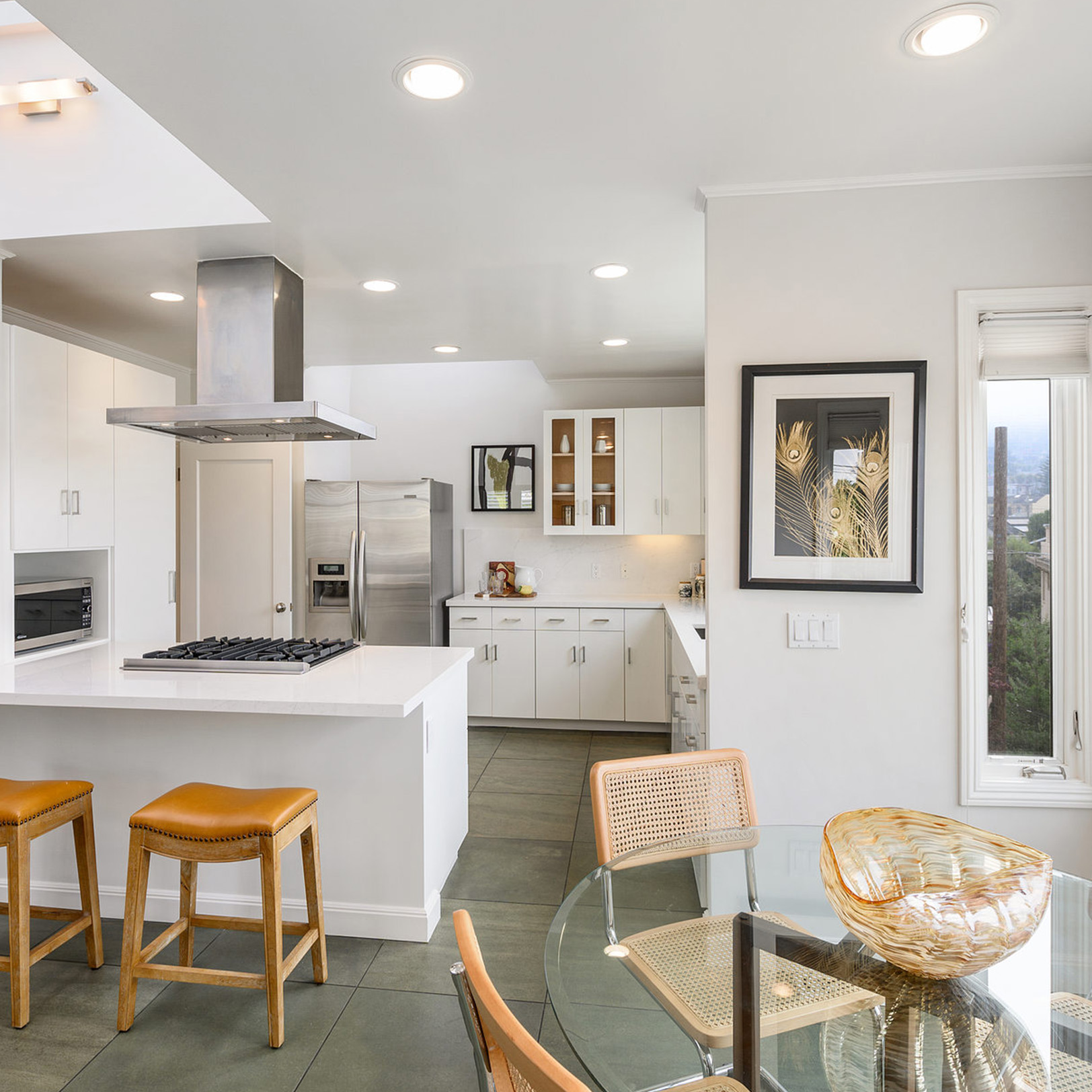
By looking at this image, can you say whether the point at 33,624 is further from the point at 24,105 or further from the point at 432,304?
the point at 432,304

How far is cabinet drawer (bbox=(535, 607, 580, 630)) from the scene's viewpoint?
16.7 feet

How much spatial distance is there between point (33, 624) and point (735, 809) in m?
2.77

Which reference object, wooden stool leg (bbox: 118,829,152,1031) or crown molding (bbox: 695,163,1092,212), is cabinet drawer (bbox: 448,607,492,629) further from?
crown molding (bbox: 695,163,1092,212)

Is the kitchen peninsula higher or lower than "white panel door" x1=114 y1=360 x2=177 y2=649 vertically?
lower

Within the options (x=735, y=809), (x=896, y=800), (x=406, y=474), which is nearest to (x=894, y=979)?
(x=735, y=809)

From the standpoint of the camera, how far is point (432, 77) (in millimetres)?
1735

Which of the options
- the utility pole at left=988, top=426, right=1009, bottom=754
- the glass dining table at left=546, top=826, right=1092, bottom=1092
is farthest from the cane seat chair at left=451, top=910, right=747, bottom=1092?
the utility pole at left=988, top=426, right=1009, bottom=754

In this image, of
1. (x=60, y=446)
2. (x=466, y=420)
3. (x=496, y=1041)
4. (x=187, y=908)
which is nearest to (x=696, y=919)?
(x=496, y=1041)

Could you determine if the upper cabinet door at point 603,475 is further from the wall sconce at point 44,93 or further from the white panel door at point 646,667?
the wall sconce at point 44,93

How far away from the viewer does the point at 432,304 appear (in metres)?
3.60

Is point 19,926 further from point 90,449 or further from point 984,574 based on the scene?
point 984,574

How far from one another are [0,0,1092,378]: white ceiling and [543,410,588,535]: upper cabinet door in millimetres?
2178

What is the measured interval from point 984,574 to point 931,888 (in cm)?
141

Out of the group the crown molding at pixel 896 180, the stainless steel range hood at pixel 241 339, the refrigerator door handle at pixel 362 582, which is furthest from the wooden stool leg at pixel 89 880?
the crown molding at pixel 896 180
